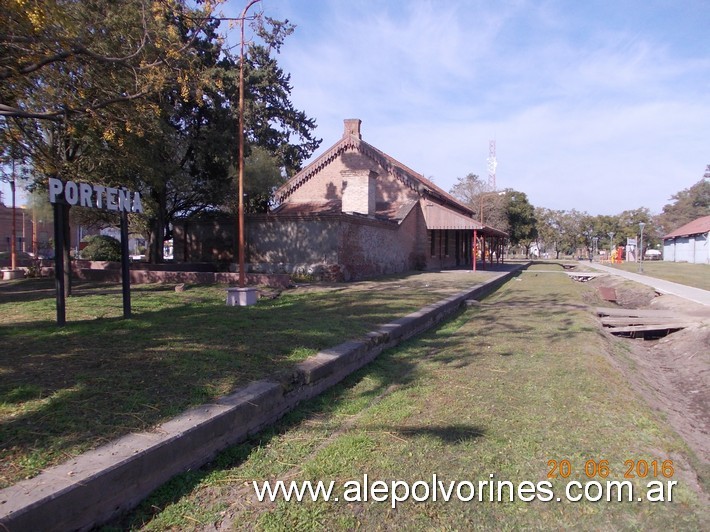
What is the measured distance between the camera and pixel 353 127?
2941 cm

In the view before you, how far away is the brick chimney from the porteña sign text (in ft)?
70.8

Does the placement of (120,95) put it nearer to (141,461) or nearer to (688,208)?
(141,461)

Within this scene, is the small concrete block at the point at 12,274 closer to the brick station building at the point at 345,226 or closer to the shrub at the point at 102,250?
the shrub at the point at 102,250

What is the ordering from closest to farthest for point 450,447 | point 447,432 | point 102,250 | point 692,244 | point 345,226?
point 450,447, point 447,432, point 345,226, point 102,250, point 692,244

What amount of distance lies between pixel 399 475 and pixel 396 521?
1.73 ft

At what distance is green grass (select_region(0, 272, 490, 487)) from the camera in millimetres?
3430

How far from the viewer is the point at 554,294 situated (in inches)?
660

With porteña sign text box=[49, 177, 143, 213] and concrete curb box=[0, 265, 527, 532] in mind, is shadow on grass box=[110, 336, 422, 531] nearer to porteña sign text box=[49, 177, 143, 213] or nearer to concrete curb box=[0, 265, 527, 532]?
concrete curb box=[0, 265, 527, 532]

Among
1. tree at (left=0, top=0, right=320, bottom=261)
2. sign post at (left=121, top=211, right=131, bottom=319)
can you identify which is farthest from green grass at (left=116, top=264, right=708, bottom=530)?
tree at (left=0, top=0, right=320, bottom=261)

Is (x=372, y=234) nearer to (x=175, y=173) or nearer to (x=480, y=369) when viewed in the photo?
(x=175, y=173)

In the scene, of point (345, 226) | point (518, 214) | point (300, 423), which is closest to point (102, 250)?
point (345, 226)

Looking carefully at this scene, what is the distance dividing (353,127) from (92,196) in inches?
908

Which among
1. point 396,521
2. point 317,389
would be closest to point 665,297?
point 317,389

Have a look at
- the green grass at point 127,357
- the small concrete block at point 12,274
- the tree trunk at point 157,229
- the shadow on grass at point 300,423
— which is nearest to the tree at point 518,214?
the tree trunk at point 157,229
